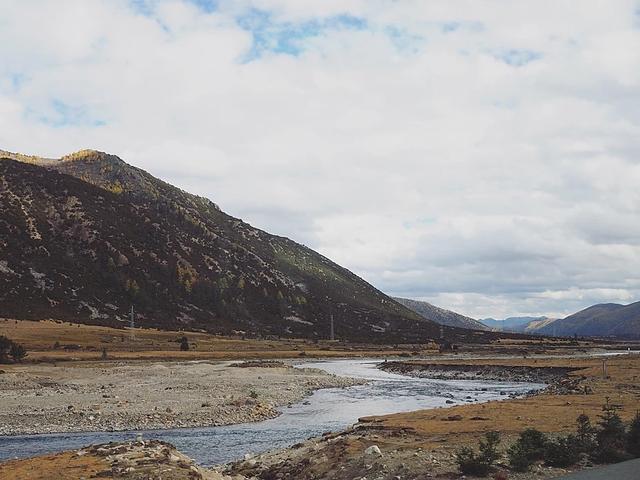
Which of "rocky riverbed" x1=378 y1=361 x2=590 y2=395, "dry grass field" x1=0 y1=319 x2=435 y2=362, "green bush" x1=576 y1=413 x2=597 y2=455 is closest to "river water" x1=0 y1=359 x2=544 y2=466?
"rocky riverbed" x1=378 y1=361 x2=590 y2=395

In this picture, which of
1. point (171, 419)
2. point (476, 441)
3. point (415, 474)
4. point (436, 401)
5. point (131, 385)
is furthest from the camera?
point (131, 385)

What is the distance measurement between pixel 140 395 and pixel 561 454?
126 feet

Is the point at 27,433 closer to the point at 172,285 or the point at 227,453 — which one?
the point at 227,453

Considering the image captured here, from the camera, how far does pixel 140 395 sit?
50969mm

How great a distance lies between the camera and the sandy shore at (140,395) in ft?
129

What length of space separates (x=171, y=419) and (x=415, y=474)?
2384 cm

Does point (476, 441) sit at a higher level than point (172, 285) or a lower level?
lower

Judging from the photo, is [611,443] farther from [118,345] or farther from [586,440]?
[118,345]

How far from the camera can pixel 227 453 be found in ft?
100

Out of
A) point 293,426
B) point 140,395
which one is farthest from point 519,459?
point 140,395

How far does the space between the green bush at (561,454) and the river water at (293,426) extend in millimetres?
14640

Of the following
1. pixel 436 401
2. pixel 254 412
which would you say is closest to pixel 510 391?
pixel 436 401

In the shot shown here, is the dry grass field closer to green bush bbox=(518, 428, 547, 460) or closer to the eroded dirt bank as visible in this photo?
the eroded dirt bank

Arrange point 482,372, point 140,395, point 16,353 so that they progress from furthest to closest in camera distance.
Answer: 1. point 482,372
2. point 16,353
3. point 140,395
